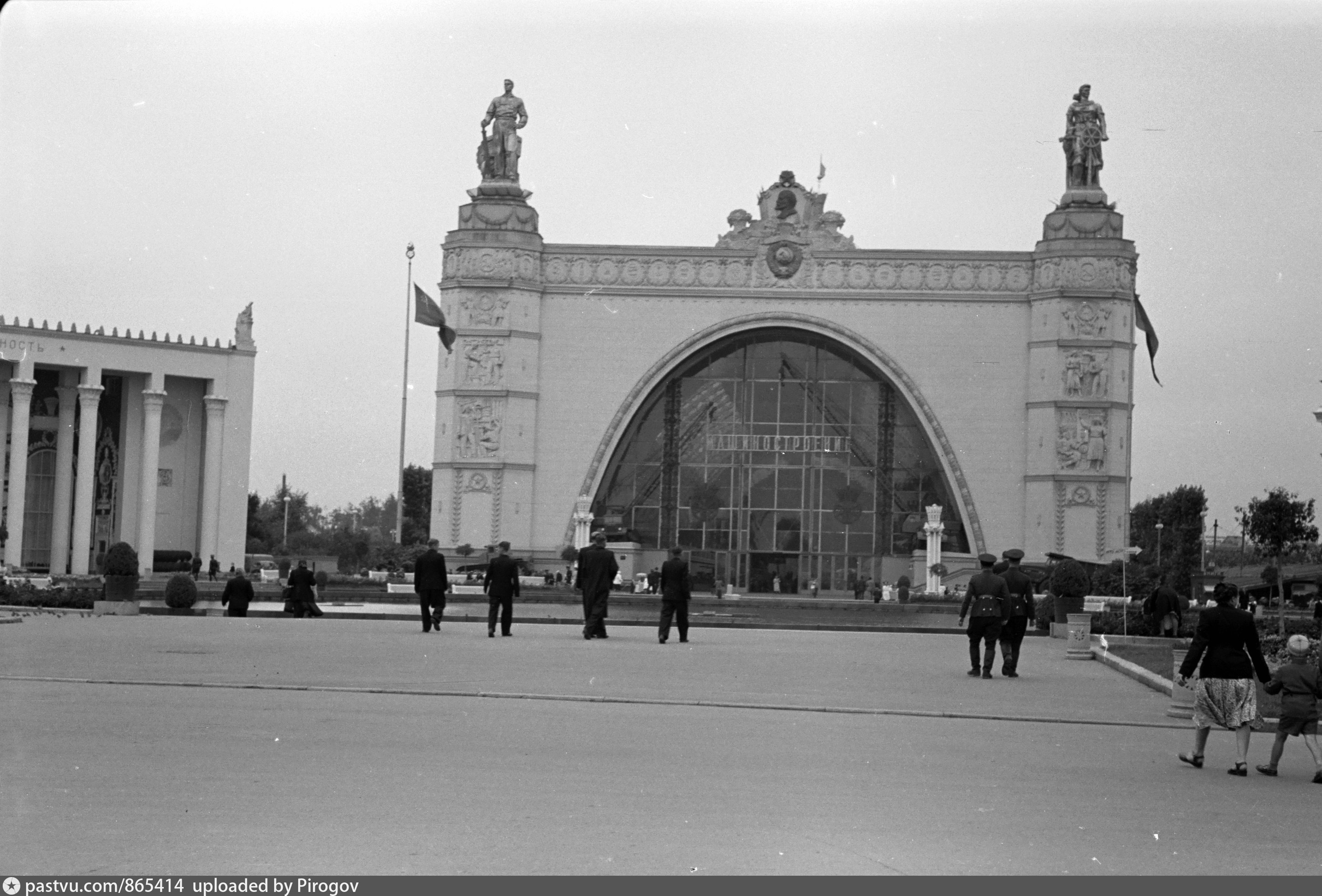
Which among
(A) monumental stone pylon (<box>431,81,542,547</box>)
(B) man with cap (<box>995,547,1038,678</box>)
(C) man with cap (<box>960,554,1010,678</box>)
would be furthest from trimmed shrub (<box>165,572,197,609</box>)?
(A) monumental stone pylon (<box>431,81,542,547</box>)

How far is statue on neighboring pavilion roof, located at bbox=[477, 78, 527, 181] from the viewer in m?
62.3

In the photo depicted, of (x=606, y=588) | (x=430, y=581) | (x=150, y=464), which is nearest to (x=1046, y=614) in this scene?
(x=606, y=588)

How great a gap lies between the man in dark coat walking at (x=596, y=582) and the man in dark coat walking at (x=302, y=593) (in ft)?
25.5

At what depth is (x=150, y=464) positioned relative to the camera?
56.4 meters

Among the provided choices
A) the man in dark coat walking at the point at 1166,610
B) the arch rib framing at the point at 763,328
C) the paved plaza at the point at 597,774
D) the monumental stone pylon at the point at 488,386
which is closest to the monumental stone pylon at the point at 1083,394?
the arch rib framing at the point at 763,328

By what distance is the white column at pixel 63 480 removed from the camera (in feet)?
184

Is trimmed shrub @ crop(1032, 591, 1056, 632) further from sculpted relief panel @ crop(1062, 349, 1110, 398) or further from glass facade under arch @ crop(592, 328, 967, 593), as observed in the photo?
glass facade under arch @ crop(592, 328, 967, 593)

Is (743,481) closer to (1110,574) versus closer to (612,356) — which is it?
(612,356)

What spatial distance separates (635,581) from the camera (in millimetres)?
57938

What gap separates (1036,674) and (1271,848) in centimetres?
1177

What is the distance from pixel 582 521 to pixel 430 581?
36885 mm

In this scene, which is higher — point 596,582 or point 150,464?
point 150,464

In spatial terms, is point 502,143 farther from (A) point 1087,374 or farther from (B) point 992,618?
(B) point 992,618

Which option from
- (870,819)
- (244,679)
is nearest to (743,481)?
(244,679)
